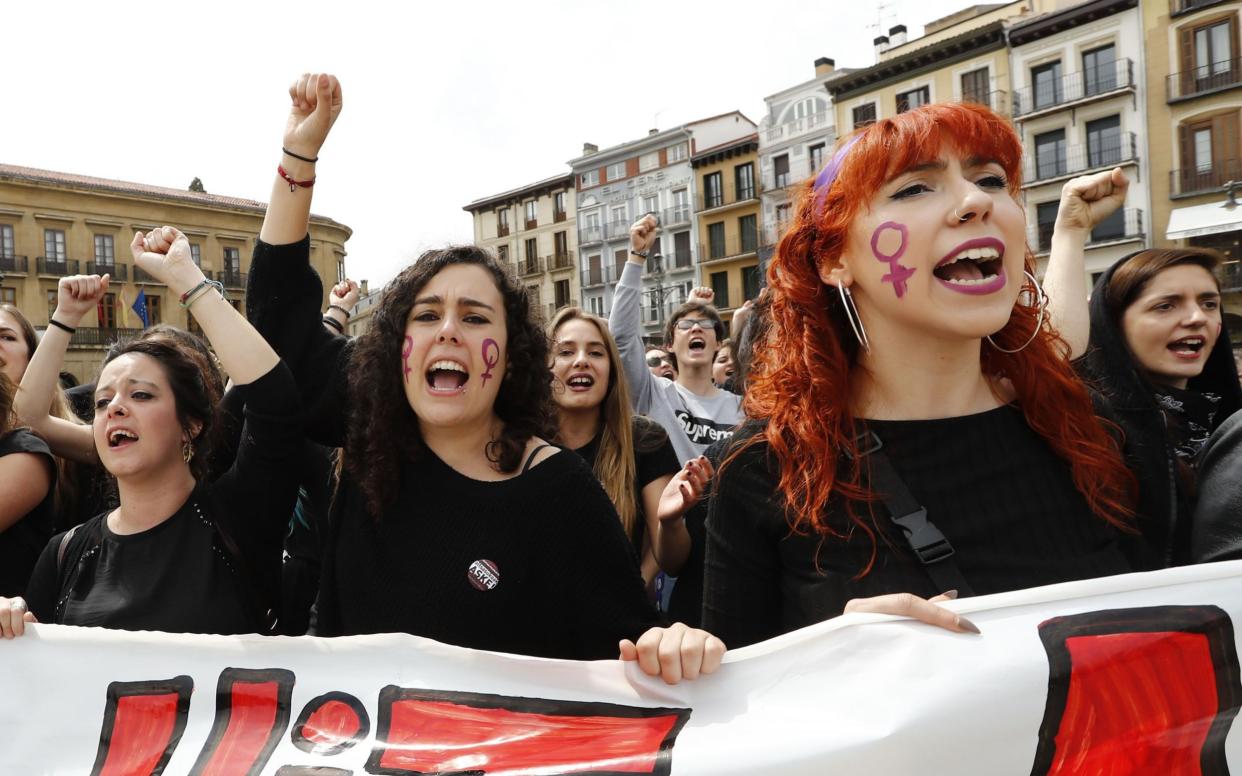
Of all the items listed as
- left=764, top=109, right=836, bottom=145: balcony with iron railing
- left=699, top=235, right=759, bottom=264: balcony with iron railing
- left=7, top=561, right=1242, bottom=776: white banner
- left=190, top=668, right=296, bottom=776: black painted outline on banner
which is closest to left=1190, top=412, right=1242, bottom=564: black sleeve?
left=7, top=561, right=1242, bottom=776: white banner

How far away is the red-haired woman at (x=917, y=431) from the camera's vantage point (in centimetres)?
154

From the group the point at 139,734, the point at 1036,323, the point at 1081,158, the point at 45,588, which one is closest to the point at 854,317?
the point at 1036,323

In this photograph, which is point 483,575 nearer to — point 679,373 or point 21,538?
point 21,538

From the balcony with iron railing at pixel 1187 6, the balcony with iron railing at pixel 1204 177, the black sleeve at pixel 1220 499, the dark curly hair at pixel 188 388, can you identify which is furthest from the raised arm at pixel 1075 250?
the balcony with iron railing at pixel 1187 6

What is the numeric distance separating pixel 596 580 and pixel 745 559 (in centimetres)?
41

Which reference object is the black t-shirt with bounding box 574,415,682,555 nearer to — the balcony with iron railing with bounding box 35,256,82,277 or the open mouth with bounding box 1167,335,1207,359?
the open mouth with bounding box 1167,335,1207,359

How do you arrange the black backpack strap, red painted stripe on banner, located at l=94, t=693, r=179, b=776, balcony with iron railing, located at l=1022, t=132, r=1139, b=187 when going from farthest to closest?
balcony with iron railing, located at l=1022, t=132, r=1139, b=187 → red painted stripe on banner, located at l=94, t=693, r=179, b=776 → the black backpack strap

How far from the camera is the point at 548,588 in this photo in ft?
6.43

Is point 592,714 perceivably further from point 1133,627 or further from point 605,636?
point 1133,627

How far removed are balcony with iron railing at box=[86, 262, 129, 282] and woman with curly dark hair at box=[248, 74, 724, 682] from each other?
41818mm

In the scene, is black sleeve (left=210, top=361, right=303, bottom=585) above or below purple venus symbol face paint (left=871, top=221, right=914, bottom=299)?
below

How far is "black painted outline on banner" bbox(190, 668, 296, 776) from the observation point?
1770 millimetres

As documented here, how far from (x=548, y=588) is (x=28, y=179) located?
43.9 meters

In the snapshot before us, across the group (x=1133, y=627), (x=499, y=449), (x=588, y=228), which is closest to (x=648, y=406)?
(x=499, y=449)
